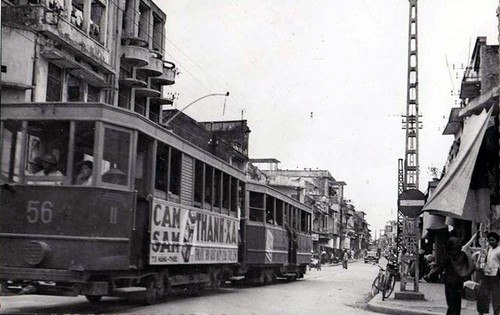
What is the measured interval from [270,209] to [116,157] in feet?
35.3

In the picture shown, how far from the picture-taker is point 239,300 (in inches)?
533

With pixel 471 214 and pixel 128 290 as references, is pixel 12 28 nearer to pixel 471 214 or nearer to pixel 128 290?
pixel 128 290

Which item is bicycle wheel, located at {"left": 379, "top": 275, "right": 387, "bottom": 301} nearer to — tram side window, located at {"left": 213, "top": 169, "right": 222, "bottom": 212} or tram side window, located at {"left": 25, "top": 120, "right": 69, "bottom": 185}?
tram side window, located at {"left": 213, "top": 169, "right": 222, "bottom": 212}

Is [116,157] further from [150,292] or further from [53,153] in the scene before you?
[150,292]

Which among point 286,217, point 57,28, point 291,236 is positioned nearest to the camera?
point 57,28

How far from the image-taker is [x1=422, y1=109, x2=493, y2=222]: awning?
9828 millimetres

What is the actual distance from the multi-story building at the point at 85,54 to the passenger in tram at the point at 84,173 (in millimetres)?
5504

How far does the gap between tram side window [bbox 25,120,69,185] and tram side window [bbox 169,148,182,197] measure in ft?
8.57

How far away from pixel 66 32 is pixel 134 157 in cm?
1132

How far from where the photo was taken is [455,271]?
9.01 m

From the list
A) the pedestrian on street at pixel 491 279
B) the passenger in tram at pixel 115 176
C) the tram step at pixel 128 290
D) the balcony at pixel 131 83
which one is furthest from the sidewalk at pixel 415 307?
the balcony at pixel 131 83

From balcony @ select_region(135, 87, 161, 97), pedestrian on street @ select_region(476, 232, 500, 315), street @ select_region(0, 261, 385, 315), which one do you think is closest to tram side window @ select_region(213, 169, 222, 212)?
street @ select_region(0, 261, 385, 315)

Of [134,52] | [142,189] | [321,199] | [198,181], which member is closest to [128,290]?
[142,189]

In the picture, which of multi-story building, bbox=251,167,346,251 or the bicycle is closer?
the bicycle
